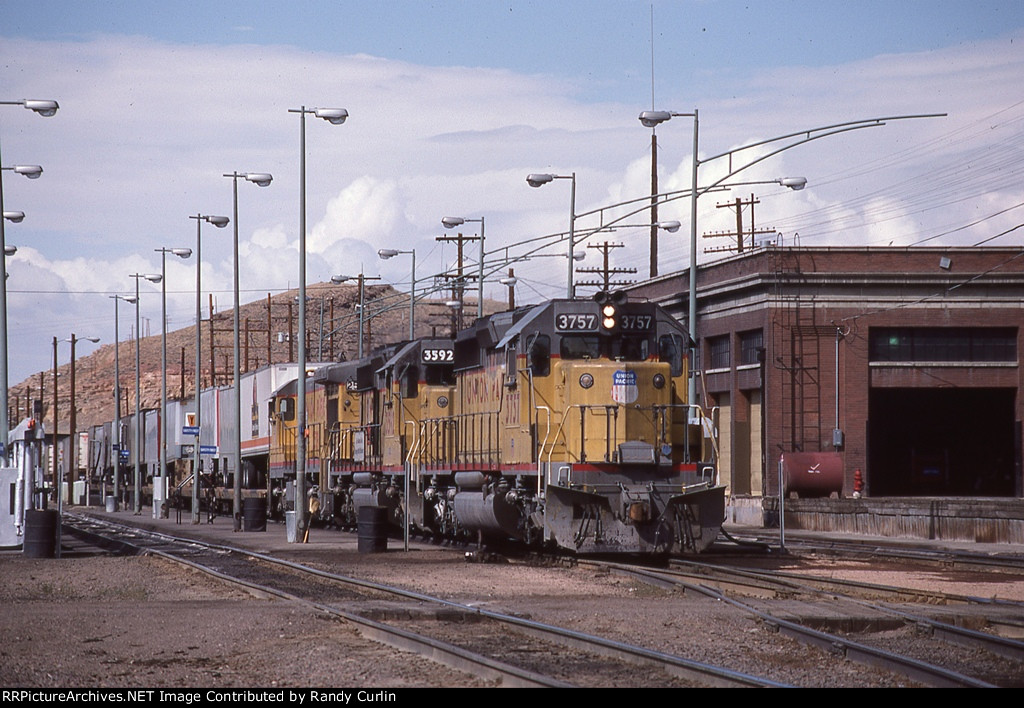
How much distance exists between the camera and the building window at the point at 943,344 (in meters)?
52.9

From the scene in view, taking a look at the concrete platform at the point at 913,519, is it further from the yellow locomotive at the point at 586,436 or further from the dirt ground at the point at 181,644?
the dirt ground at the point at 181,644

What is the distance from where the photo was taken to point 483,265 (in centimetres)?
4003

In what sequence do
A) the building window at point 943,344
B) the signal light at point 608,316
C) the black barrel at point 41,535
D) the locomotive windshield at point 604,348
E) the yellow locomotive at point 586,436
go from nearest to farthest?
the yellow locomotive at point 586,436 → the signal light at point 608,316 → the locomotive windshield at point 604,348 → the black barrel at point 41,535 → the building window at point 943,344

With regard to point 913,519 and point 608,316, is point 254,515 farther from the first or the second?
point 608,316

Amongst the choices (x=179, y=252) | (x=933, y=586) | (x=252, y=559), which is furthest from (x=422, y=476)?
(x=179, y=252)

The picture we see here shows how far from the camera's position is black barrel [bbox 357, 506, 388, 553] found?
2641 centimetres

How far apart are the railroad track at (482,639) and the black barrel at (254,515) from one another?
16.4 m

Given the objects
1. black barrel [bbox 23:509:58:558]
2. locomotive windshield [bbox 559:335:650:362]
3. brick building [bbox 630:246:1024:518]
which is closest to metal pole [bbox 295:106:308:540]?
black barrel [bbox 23:509:58:558]

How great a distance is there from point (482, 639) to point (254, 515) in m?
25.8

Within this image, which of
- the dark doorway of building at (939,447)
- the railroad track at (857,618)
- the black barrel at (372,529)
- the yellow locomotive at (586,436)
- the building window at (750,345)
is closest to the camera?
the railroad track at (857,618)

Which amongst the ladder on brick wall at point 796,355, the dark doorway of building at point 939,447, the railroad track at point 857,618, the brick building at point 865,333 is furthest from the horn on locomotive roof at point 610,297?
the dark doorway of building at point 939,447

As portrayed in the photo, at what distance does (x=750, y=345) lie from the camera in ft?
181

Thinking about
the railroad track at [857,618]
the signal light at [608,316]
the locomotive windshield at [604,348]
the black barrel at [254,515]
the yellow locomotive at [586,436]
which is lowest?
the black barrel at [254,515]
